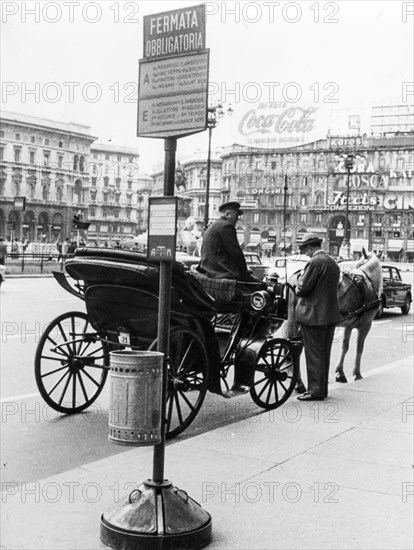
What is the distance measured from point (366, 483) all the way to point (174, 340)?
8.37ft

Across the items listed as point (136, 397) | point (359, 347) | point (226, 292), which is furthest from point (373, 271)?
point (136, 397)

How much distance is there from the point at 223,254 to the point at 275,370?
1435 mm

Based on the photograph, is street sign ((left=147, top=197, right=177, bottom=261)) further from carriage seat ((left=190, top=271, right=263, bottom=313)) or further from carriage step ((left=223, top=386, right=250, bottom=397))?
carriage step ((left=223, top=386, right=250, bottom=397))

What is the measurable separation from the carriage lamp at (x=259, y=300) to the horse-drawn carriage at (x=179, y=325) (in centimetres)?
1

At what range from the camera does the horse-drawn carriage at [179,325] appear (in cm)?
738

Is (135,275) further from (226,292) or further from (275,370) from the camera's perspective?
(275,370)

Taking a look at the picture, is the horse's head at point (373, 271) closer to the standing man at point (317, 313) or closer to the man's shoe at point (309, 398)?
the standing man at point (317, 313)

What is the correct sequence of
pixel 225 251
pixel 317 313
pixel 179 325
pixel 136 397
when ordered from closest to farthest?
pixel 136 397 < pixel 179 325 < pixel 225 251 < pixel 317 313

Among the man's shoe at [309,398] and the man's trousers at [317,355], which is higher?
the man's trousers at [317,355]

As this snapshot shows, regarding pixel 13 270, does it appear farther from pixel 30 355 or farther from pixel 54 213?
pixel 54 213

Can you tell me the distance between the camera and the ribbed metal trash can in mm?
4426

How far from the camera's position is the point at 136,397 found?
14.6ft

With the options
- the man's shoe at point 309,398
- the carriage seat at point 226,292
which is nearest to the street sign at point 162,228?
the carriage seat at point 226,292

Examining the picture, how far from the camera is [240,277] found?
8672 millimetres
